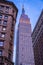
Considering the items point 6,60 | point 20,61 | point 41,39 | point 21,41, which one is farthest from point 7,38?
point 21,41

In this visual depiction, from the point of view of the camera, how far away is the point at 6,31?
50625 millimetres

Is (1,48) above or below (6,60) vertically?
above

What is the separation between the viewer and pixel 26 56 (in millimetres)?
181125

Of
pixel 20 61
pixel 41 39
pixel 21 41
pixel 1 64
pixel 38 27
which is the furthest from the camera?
pixel 21 41

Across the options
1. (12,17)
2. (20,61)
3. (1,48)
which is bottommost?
(20,61)

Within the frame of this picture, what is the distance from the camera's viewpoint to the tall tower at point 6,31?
4484cm

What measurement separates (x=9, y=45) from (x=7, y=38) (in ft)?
7.63

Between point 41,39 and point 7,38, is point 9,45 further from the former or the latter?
point 41,39

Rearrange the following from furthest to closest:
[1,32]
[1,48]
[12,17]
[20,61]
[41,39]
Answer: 1. [20,61]
2. [41,39]
3. [12,17]
4. [1,32]
5. [1,48]

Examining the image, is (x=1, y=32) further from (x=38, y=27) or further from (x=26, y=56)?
(x=26, y=56)

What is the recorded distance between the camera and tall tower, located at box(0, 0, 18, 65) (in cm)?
4484

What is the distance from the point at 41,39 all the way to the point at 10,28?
29.6m

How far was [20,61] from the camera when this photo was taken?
582ft

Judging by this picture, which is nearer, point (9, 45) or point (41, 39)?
point (9, 45)
